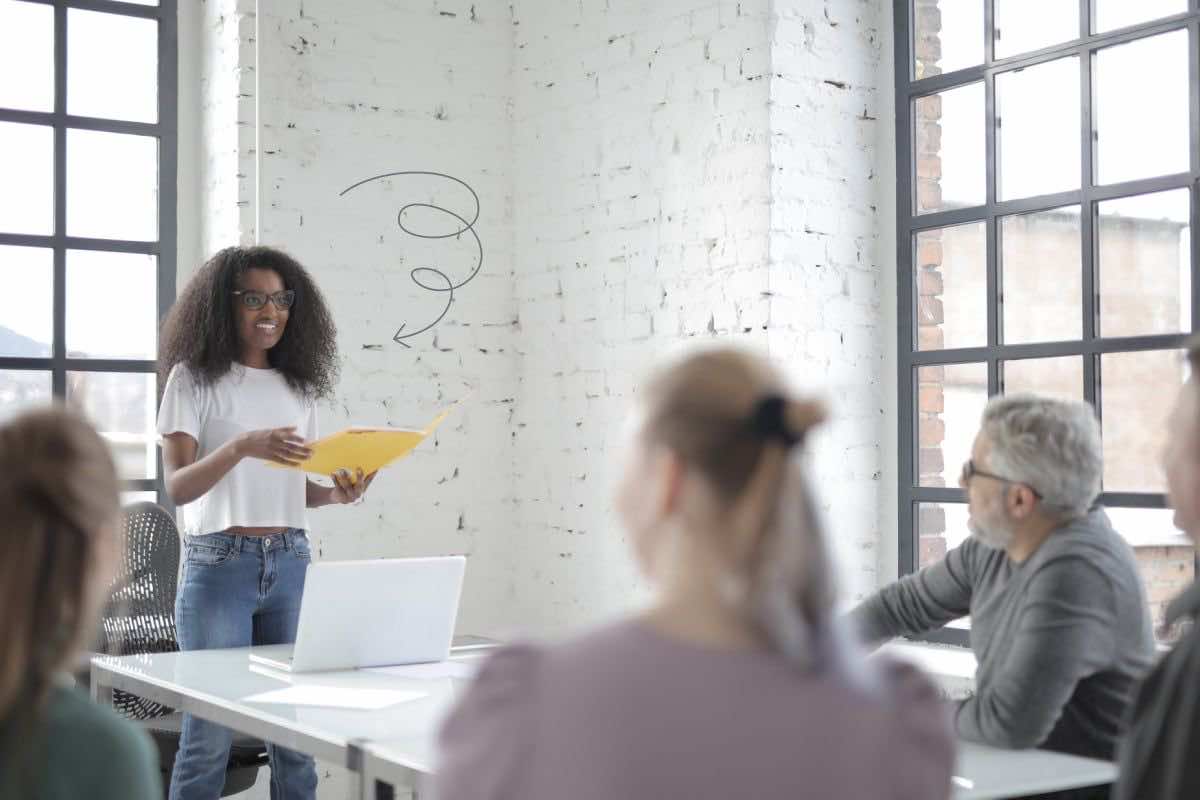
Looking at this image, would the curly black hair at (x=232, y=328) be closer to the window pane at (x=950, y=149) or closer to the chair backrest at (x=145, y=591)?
the chair backrest at (x=145, y=591)

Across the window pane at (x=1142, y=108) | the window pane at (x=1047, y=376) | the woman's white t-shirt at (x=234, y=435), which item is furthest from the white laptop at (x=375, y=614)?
the window pane at (x=1142, y=108)

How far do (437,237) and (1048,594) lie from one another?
9.19ft

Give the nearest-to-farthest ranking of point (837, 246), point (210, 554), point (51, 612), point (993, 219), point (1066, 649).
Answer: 1. point (51, 612)
2. point (1066, 649)
3. point (210, 554)
4. point (993, 219)
5. point (837, 246)

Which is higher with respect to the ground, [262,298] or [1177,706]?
[262,298]

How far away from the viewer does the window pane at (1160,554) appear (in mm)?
3203

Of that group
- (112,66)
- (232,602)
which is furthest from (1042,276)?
(112,66)

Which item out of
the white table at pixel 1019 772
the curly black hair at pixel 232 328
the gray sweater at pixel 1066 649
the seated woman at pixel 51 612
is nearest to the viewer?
the seated woman at pixel 51 612

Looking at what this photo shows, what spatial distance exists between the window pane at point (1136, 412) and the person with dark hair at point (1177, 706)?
6.11ft

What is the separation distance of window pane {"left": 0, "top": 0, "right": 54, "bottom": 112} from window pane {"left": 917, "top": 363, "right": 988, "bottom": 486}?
2616mm

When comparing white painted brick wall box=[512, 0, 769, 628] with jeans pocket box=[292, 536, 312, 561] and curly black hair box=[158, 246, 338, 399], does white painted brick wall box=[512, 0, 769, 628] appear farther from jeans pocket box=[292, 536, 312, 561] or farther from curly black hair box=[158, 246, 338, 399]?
jeans pocket box=[292, 536, 312, 561]

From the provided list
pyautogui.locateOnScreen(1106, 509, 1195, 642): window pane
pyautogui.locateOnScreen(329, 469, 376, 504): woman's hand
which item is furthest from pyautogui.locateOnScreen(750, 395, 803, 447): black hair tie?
pyautogui.locateOnScreen(1106, 509, 1195, 642): window pane

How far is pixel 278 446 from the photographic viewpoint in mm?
3008

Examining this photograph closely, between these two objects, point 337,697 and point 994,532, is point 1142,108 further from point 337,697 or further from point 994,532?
point 337,697

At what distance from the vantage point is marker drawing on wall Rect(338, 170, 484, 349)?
4.54 metres
